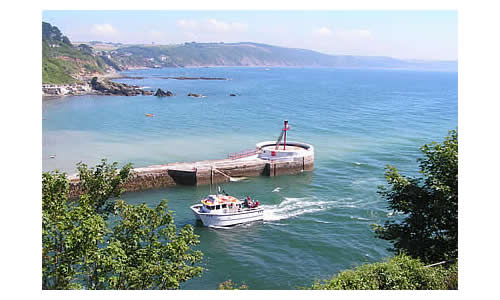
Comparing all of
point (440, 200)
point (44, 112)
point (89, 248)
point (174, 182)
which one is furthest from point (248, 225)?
point (44, 112)

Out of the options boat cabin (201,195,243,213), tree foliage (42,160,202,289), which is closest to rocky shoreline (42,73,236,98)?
boat cabin (201,195,243,213)

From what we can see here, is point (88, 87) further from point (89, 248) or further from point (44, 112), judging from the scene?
point (89, 248)

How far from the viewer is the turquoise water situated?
99.1 feet

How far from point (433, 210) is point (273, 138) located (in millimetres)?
49642

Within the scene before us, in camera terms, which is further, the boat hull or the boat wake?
the boat wake

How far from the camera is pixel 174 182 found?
45875 mm

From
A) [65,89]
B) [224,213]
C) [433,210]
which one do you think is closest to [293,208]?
[224,213]

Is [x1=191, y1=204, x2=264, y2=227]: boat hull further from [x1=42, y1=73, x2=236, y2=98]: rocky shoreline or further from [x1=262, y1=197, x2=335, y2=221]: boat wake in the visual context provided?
[x1=42, y1=73, x2=236, y2=98]: rocky shoreline

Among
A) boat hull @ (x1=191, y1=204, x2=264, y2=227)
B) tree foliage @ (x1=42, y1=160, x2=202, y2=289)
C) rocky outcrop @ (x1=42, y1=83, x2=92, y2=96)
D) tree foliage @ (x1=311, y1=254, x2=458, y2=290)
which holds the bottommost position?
boat hull @ (x1=191, y1=204, x2=264, y2=227)

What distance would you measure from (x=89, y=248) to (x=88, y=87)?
124m

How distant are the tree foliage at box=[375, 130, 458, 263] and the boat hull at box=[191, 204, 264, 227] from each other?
14.8 metres

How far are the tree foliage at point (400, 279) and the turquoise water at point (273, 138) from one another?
8219 mm

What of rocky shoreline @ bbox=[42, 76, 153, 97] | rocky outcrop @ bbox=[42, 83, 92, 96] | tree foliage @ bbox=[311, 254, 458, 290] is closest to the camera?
tree foliage @ bbox=[311, 254, 458, 290]

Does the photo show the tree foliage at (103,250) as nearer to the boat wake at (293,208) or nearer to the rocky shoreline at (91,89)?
the boat wake at (293,208)
